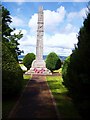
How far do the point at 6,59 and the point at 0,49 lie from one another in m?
0.91

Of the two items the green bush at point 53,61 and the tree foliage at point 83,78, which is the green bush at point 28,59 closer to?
the green bush at point 53,61

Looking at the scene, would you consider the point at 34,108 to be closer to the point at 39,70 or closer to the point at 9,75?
the point at 9,75

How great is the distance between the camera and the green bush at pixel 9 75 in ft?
64.2

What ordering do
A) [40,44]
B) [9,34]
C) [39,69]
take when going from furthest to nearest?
[40,44] → [39,69] → [9,34]

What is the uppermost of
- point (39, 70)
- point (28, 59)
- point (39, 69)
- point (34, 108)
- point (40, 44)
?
point (40, 44)

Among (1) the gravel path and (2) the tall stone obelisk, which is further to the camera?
(2) the tall stone obelisk

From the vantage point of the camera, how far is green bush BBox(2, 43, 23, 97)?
19583 mm

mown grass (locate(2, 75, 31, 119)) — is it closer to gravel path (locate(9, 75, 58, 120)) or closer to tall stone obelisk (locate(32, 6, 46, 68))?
gravel path (locate(9, 75, 58, 120))

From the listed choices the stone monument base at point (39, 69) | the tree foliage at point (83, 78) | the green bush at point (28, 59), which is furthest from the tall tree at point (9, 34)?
the tree foliage at point (83, 78)

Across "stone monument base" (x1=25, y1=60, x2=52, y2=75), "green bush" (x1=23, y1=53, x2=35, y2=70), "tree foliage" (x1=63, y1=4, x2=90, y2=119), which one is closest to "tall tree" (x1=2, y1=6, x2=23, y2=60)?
"stone monument base" (x1=25, y1=60, x2=52, y2=75)

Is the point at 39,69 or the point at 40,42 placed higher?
the point at 40,42

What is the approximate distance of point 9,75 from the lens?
2012 cm

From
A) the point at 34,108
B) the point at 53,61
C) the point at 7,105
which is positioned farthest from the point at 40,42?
the point at 34,108

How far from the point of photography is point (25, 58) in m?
61.2
